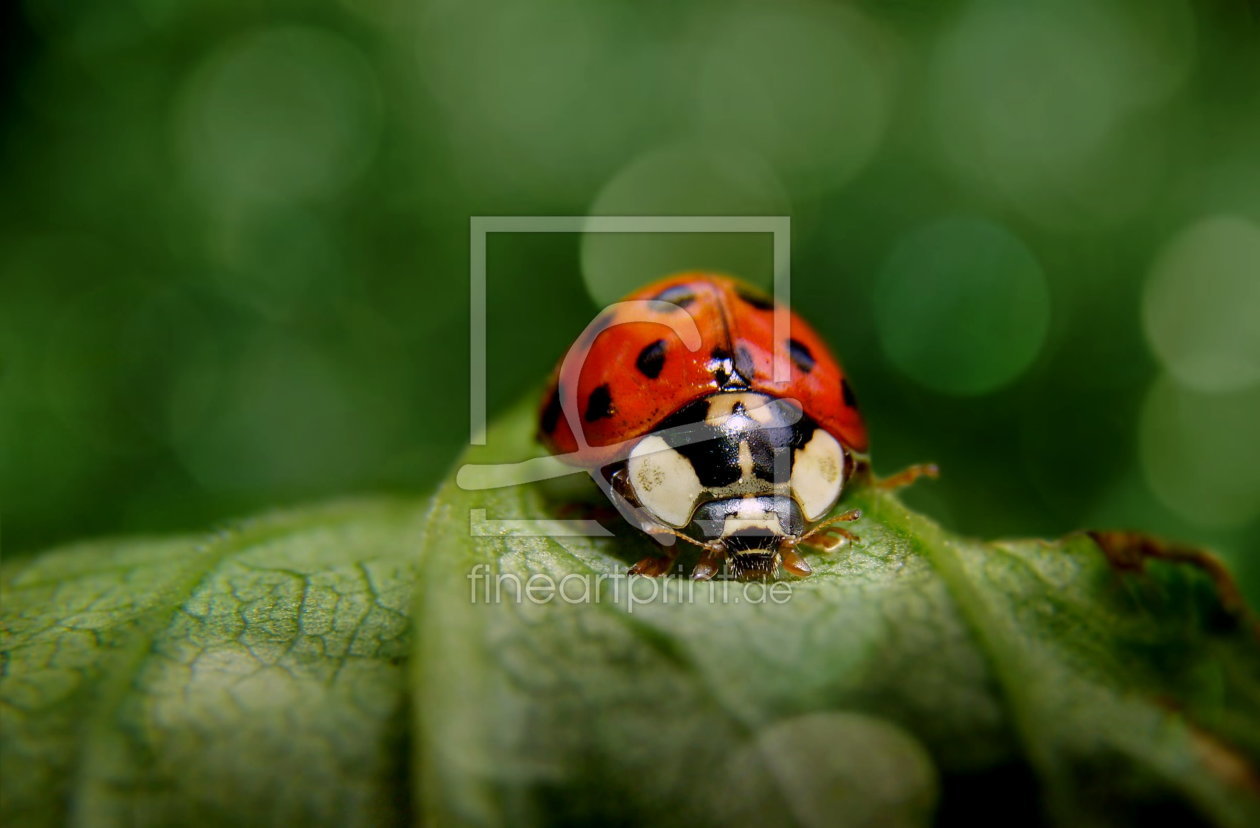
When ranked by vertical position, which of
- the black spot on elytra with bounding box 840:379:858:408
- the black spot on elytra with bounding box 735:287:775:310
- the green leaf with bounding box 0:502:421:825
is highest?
the black spot on elytra with bounding box 735:287:775:310

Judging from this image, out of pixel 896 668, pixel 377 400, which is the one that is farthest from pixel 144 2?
pixel 896 668

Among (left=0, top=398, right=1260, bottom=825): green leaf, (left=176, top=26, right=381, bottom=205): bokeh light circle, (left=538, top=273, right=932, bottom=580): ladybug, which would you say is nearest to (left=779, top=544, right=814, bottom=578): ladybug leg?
(left=538, top=273, right=932, bottom=580): ladybug

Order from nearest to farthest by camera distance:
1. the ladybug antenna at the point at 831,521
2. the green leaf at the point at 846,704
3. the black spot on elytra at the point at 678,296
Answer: the green leaf at the point at 846,704 < the ladybug antenna at the point at 831,521 < the black spot on elytra at the point at 678,296

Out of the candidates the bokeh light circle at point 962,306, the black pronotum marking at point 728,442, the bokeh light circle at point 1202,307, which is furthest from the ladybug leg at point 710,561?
the bokeh light circle at point 1202,307

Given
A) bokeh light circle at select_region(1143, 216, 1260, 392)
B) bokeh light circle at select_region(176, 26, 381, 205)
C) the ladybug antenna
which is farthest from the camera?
bokeh light circle at select_region(176, 26, 381, 205)

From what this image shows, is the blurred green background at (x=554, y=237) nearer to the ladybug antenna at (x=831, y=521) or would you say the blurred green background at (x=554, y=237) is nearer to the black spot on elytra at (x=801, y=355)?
the black spot on elytra at (x=801, y=355)

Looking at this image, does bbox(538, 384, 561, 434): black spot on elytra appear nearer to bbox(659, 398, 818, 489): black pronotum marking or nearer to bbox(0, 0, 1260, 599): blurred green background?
bbox(659, 398, 818, 489): black pronotum marking
